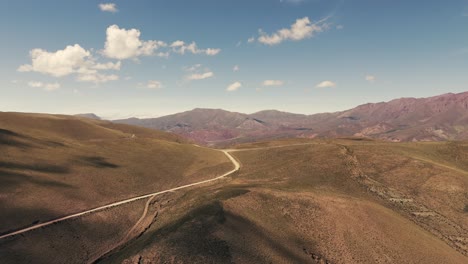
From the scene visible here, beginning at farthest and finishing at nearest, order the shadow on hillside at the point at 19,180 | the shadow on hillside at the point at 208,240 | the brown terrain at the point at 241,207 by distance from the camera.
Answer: the shadow on hillside at the point at 19,180 → the brown terrain at the point at 241,207 → the shadow on hillside at the point at 208,240

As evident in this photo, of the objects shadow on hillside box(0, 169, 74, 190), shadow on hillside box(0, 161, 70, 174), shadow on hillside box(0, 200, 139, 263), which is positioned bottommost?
shadow on hillside box(0, 200, 139, 263)

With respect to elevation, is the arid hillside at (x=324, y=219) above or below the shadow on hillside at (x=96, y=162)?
below

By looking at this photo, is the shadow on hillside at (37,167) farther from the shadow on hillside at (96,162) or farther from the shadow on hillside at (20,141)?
the shadow on hillside at (20,141)

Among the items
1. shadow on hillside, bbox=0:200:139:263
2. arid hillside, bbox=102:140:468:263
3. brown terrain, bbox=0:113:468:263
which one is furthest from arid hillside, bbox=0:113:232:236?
arid hillside, bbox=102:140:468:263

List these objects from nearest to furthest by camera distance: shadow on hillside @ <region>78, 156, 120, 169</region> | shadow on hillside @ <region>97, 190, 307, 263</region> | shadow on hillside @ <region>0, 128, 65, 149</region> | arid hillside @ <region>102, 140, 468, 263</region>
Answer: shadow on hillside @ <region>97, 190, 307, 263</region>, arid hillside @ <region>102, 140, 468, 263</region>, shadow on hillside @ <region>0, 128, 65, 149</region>, shadow on hillside @ <region>78, 156, 120, 169</region>

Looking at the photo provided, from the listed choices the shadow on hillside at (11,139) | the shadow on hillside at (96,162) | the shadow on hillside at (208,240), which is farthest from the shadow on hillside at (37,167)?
the shadow on hillside at (208,240)

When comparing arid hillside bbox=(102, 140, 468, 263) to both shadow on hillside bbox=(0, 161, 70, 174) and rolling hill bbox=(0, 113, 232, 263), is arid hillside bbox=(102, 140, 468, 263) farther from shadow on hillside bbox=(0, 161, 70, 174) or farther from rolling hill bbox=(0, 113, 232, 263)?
shadow on hillside bbox=(0, 161, 70, 174)

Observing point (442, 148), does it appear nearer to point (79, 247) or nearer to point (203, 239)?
point (203, 239)
